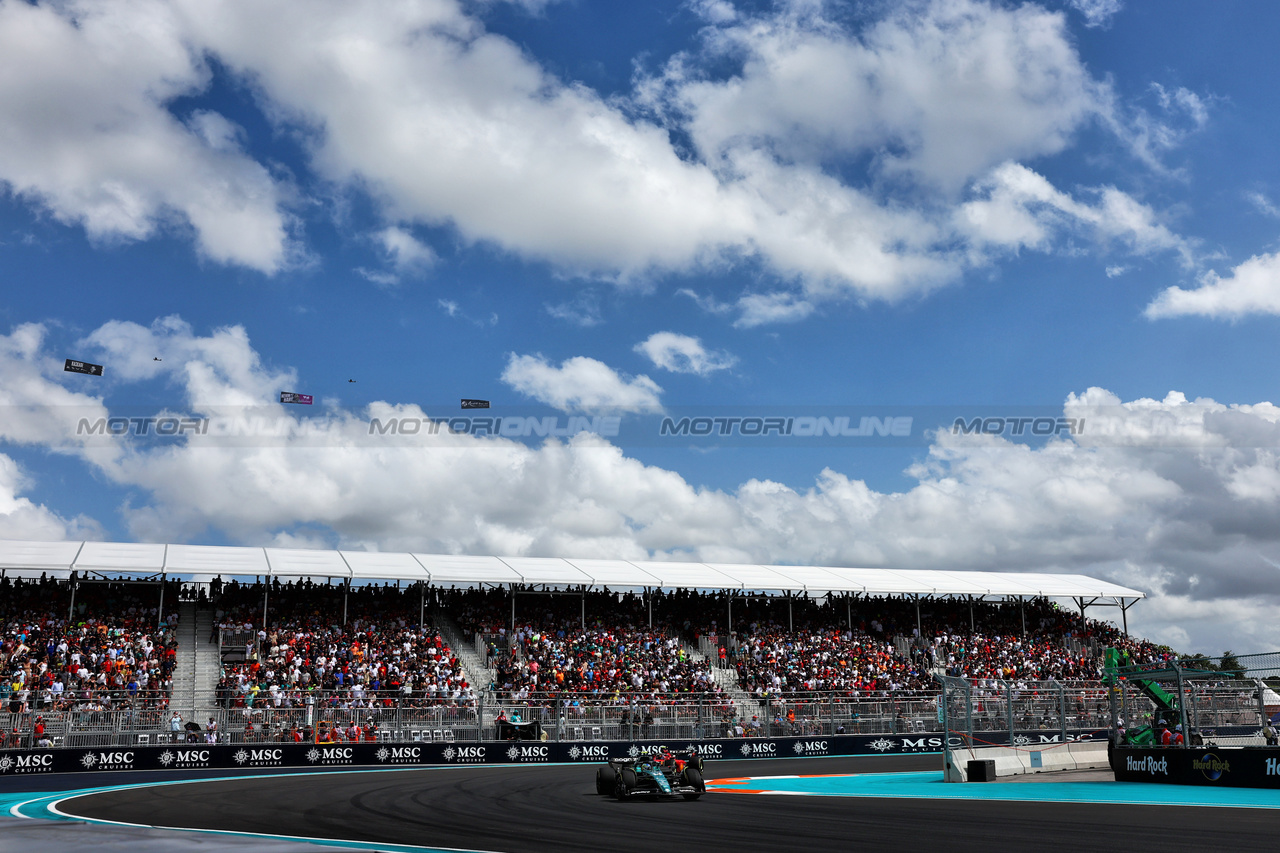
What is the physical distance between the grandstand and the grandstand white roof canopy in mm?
154

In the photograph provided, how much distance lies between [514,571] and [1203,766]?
27.8m

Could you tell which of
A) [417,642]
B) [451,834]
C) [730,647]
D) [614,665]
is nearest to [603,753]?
[614,665]

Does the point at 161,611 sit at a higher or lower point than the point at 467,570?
lower

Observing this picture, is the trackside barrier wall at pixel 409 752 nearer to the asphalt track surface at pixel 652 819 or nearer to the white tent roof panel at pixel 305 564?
the asphalt track surface at pixel 652 819

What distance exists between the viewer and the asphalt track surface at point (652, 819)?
36.9ft

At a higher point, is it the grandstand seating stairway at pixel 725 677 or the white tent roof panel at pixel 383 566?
the white tent roof panel at pixel 383 566

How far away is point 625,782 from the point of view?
18.3m

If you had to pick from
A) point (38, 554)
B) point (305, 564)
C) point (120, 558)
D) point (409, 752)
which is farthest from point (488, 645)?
point (38, 554)

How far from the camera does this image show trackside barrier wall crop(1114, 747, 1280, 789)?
1823 centimetres

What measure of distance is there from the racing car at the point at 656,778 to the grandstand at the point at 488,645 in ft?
46.1

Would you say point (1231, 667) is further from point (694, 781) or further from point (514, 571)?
point (514, 571)

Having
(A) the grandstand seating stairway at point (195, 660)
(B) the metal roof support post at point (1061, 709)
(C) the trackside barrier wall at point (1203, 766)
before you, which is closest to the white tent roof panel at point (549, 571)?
(A) the grandstand seating stairway at point (195, 660)

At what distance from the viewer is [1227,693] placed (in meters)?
23.6

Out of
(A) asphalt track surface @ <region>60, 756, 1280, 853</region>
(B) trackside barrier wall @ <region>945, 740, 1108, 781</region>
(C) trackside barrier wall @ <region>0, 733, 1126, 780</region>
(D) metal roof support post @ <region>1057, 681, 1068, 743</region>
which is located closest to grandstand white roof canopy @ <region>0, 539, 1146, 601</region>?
(C) trackside barrier wall @ <region>0, 733, 1126, 780</region>
